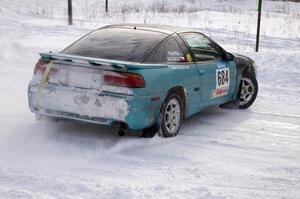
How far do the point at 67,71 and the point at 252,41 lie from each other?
11.3 meters

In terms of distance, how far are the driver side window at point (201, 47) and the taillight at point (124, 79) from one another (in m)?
1.39

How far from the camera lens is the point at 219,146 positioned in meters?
6.04

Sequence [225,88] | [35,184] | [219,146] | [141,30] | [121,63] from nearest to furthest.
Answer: [35,184] → [121,63] → [219,146] → [141,30] → [225,88]

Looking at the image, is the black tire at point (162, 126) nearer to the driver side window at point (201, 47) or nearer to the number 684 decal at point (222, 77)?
the driver side window at point (201, 47)

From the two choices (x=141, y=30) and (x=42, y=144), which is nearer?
(x=42, y=144)

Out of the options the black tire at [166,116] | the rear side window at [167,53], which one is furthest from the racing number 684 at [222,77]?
the black tire at [166,116]

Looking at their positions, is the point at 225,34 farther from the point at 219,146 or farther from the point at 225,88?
the point at 219,146

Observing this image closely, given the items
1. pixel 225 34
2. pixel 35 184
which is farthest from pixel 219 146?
pixel 225 34

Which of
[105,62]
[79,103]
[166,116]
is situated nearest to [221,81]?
[166,116]

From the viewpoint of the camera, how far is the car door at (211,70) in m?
6.83

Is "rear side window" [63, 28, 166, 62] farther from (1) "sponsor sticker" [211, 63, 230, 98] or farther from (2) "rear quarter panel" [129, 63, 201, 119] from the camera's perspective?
(1) "sponsor sticker" [211, 63, 230, 98]

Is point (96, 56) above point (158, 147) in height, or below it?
above

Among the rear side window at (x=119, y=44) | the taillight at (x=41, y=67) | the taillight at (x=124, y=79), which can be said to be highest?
the rear side window at (x=119, y=44)

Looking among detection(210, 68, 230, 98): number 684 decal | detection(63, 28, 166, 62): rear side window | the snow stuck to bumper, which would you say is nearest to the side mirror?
detection(210, 68, 230, 98): number 684 decal
